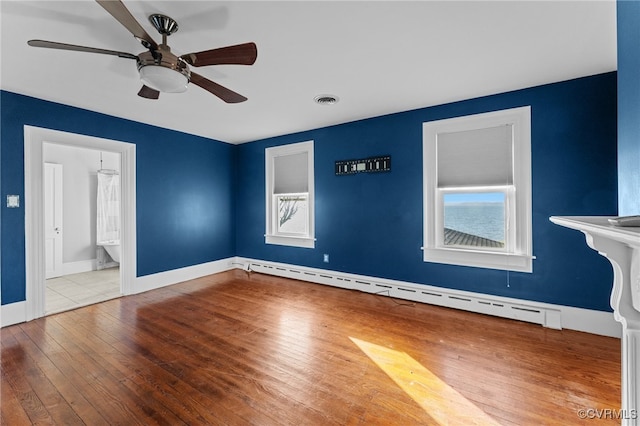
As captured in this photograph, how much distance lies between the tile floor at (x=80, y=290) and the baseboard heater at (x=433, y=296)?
270 centimetres

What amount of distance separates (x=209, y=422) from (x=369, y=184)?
3.29m

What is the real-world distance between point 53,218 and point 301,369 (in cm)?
581

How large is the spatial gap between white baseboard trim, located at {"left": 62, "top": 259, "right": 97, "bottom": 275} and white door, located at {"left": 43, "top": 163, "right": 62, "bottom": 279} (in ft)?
0.31

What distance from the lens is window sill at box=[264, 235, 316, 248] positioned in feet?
15.5

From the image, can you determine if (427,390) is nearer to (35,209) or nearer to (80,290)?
(35,209)

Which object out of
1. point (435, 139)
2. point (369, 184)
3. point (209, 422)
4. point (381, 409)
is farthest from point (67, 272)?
point (435, 139)

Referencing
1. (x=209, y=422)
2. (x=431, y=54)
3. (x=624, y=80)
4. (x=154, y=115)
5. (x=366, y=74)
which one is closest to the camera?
(x=624, y=80)

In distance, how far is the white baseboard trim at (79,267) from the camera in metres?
5.28

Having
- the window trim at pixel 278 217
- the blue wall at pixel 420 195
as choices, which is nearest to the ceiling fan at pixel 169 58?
the blue wall at pixel 420 195

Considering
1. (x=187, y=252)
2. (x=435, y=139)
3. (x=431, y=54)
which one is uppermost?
(x=431, y=54)

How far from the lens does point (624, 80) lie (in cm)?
142

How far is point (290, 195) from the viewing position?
16.5ft

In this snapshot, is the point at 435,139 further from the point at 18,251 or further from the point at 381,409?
the point at 18,251

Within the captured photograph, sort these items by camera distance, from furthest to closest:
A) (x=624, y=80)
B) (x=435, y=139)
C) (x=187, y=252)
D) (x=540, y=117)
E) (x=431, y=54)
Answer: (x=187, y=252)
(x=435, y=139)
(x=540, y=117)
(x=431, y=54)
(x=624, y=80)
